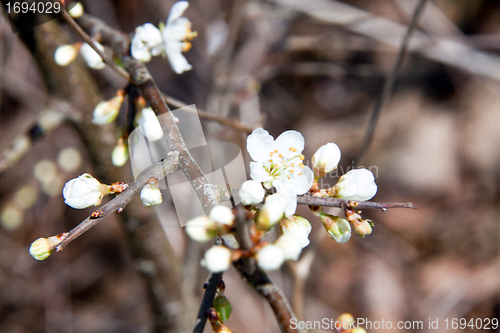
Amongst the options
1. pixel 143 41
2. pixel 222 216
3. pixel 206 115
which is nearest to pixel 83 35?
→ pixel 143 41

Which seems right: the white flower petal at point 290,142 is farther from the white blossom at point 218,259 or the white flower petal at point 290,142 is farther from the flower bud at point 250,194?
the white blossom at point 218,259

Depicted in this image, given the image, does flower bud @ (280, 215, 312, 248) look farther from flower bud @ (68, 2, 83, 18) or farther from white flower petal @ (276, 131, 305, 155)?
flower bud @ (68, 2, 83, 18)

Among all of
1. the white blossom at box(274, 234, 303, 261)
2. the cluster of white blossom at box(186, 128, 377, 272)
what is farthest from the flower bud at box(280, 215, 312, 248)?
the white blossom at box(274, 234, 303, 261)

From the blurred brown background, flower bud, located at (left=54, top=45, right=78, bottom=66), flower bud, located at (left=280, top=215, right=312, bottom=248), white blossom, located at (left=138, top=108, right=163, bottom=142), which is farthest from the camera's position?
the blurred brown background

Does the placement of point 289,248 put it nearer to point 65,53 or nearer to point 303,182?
point 303,182

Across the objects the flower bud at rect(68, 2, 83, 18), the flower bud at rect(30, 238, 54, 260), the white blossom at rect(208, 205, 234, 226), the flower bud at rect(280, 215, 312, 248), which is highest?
the flower bud at rect(68, 2, 83, 18)

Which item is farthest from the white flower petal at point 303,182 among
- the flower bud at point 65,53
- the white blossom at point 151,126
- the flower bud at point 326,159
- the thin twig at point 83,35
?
the flower bud at point 65,53

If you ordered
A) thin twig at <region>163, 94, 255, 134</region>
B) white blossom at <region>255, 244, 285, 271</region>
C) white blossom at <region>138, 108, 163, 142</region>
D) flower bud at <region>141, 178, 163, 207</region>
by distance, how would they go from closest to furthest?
white blossom at <region>255, 244, 285, 271</region>
flower bud at <region>141, 178, 163, 207</region>
white blossom at <region>138, 108, 163, 142</region>
thin twig at <region>163, 94, 255, 134</region>
